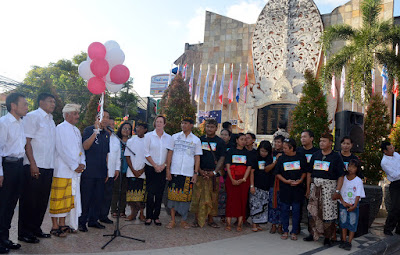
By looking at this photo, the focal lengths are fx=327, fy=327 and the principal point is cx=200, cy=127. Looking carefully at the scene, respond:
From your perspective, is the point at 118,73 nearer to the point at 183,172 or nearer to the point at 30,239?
the point at 183,172

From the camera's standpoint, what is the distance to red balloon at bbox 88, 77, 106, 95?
4.67 m

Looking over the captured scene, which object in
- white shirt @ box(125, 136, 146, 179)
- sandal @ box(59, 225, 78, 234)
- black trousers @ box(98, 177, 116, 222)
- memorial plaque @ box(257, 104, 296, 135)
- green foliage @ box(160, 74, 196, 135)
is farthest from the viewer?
memorial plaque @ box(257, 104, 296, 135)

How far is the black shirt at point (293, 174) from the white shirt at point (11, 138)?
11.6 ft

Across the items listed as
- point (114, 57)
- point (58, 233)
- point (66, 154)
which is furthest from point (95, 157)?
point (114, 57)

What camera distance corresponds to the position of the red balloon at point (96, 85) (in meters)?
4.67

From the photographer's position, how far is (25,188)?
3.95 metres

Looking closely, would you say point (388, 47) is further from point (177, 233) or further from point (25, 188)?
point (25, 188)

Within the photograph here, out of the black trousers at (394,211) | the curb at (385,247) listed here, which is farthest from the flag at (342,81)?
the curb at (385,247)

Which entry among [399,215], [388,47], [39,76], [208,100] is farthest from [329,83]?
[39,76]

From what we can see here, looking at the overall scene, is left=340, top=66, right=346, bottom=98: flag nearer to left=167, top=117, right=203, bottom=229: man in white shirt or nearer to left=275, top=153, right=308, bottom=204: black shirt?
left=275, top=153, right=308, bottom=204: black shirt

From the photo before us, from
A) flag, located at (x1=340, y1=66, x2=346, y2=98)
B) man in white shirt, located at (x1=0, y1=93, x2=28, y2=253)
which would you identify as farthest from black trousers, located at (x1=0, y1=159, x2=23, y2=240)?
flag, located at (x1=340, y1=66, x2=346, y2=98)

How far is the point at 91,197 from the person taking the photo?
4.87 meters

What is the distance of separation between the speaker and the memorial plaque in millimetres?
9020

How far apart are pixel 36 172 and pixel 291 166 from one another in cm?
345
